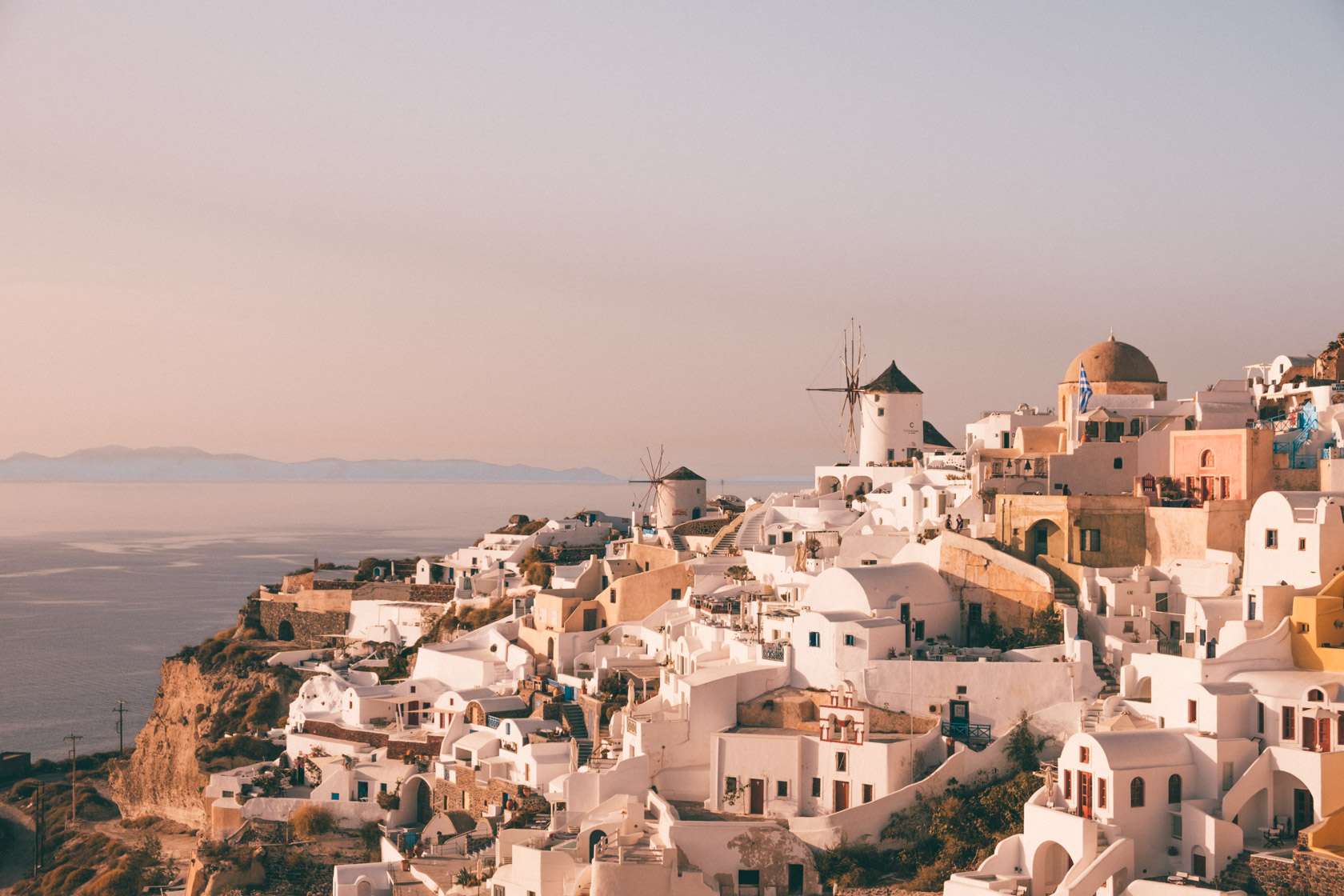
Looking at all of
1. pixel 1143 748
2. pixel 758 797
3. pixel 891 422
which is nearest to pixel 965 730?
pixel 758 797

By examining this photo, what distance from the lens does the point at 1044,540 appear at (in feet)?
98.0

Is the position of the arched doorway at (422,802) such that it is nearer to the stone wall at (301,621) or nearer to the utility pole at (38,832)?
the utility pole at (38,832)

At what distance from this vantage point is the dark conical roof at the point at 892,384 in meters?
42.7

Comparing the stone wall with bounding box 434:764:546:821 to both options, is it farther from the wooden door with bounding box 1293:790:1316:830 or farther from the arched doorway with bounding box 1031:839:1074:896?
the wooden door with bounding box 1293:790:1316:830

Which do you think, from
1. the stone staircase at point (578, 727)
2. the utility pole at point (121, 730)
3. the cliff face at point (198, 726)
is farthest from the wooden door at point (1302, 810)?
the utility pole at point (121, 730)

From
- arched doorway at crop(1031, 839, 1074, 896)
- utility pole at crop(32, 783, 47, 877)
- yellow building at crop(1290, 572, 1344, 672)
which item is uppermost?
yellow building at crop(1290, 572, 1344, 672)

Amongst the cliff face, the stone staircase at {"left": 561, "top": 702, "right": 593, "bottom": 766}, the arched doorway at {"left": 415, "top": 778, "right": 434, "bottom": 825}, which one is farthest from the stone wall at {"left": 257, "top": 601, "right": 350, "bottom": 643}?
the stone staircase at {"left": 561, "top": 702, "right": 593, "bottom": 766}

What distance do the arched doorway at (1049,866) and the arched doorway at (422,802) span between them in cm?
1550

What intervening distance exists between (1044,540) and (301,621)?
105 feet

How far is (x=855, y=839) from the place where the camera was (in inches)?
971

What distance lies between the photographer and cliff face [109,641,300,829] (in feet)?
135

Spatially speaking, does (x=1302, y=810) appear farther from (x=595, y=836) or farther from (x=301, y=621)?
(x=301, y=621)

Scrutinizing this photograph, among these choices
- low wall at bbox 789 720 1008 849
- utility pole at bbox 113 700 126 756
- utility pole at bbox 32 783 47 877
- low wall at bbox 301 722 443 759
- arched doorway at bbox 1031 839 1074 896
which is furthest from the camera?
utility pole at bbox 113 700 126 756

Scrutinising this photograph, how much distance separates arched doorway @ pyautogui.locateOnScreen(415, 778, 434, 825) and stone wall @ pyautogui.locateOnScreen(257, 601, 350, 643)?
61.8 ft
